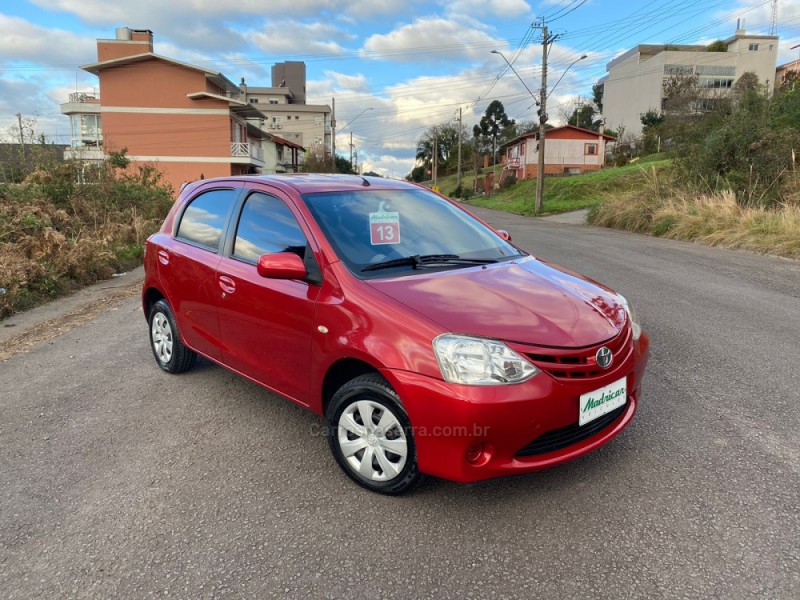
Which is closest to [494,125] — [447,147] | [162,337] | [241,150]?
[447,147]

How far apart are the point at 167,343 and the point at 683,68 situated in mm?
74549

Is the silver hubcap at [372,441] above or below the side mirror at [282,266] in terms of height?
below

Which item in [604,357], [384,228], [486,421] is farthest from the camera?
[384,228]

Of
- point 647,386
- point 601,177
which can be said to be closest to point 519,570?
point 647,386

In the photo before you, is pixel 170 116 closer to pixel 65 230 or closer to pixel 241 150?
pixel 241 150

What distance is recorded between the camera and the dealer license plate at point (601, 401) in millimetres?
2723

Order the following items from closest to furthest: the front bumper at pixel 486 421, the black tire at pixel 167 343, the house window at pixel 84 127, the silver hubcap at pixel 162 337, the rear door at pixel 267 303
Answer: the front bumper at pixel 486 421 < the rear door at pixel 267 303 < the black tire at pixel 167 343 < the silver hubcap at pixel 162 337 < the house window at pixel 84 127

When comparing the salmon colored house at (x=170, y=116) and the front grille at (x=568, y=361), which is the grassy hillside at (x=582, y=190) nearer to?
the salmon colored house at (x=170, y=116)

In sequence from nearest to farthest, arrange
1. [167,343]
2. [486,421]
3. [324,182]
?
[486,421] → [324,182] → [167,343]

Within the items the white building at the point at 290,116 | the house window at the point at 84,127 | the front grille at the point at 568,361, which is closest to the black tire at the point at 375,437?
the front grille at the point at 568,361

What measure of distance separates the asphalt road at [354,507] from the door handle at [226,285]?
2.89 feet

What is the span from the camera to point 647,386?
167 inches

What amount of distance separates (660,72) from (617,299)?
7690 cm

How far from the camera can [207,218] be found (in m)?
4.34
